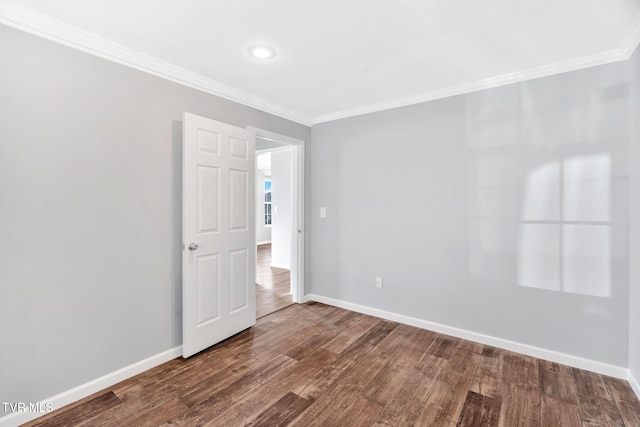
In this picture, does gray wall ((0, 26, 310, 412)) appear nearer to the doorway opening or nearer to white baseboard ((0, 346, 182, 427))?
white baseboard ((0, 346, 182, 427))

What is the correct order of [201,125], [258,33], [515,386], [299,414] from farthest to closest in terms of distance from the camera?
[201,125] → [515,386] → [258,33] → [299,414]

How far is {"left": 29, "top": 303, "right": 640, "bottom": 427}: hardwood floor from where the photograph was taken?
1.86m

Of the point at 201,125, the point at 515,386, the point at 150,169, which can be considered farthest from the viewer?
the point at 201,125

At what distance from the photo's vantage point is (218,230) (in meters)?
2.79

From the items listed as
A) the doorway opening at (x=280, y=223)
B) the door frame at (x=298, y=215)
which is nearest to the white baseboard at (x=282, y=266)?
the doorway opening at (x=280, y=223)

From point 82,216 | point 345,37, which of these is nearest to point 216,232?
point 82,216

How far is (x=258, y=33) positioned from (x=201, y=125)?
948 mm

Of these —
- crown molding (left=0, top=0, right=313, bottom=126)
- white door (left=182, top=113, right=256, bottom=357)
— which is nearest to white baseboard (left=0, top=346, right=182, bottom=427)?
white door (left=182, top=113, right=256, bottom=357)

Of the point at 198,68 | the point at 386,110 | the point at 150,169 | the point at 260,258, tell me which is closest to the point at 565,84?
the point at 386,110

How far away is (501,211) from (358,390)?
1.98m

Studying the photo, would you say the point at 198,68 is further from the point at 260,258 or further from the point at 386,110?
the point at 260,258

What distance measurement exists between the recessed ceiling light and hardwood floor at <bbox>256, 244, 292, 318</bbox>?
2.72m

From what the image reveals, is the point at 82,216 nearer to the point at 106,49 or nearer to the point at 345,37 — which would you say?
the point at 106,49

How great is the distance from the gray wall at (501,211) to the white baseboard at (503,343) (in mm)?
54
